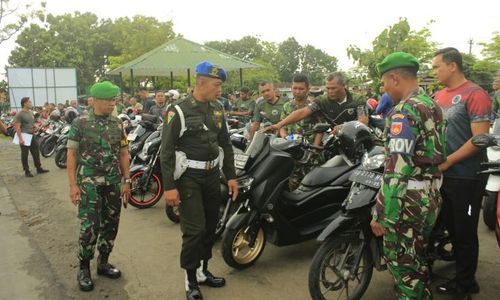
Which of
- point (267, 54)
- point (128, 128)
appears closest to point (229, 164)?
point (128, 128)

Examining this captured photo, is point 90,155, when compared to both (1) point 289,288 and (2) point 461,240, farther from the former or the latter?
(2) point 461,240

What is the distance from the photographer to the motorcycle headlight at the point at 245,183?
3.92 metres

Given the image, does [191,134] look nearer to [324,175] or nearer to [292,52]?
[324,175]

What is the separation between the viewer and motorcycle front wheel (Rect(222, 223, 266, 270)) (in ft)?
12.7

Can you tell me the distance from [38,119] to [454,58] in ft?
47.3

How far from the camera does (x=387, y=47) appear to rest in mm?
9789

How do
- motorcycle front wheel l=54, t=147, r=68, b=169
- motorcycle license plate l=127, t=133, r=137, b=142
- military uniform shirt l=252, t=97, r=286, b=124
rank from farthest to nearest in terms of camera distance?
motorcycle front wheel l=54, t=147, r=68, b=169
motorcycle license plate l=127, t=133, r=137, b=142
military uniform shirt l=252, t=97, r=286, b=124

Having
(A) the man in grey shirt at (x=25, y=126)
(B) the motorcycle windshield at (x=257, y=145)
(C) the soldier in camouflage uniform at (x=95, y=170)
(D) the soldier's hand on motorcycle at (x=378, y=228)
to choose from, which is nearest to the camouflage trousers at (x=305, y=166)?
→ (B) the motorcycle windshield at (x=257, y=145)

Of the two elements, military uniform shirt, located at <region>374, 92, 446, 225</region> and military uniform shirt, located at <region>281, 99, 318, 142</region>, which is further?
military uniform shirt, located at <region>281, 99, 318, 142</region>

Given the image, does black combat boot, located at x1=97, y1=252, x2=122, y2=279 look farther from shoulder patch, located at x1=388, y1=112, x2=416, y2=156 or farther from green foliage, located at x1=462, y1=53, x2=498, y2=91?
green foliage, located at x1=462, y1=53, x2=498, y2=91

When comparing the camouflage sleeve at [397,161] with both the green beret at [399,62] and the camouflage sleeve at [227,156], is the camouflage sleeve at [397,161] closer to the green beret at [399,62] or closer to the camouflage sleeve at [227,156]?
the green beret at [399,62]

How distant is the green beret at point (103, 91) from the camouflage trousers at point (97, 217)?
0.73m

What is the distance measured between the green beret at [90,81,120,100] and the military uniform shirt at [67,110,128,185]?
0.62 feet

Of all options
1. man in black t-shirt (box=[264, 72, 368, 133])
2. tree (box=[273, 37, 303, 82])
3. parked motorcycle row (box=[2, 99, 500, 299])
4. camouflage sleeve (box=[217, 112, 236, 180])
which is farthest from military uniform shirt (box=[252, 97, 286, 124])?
tree (box=[273, 37, 303, 82])
